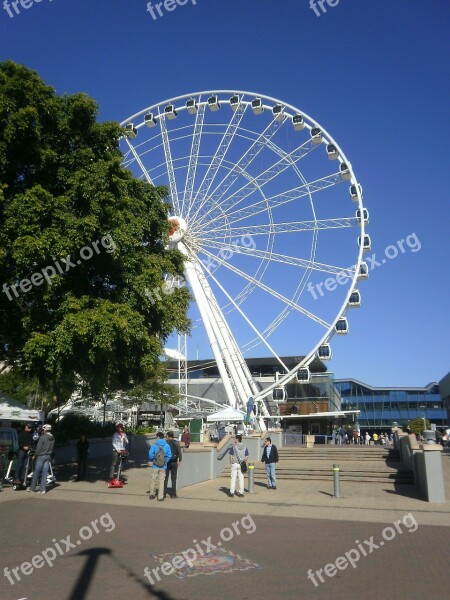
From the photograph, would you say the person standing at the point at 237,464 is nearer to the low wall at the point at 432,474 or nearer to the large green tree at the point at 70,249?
the large green tree at the point at 70,249

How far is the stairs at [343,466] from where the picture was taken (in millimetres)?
17844

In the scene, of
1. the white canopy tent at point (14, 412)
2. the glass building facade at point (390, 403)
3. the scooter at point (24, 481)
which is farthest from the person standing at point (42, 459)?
the glass building facade at point (390, 403)

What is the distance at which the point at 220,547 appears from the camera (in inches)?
323

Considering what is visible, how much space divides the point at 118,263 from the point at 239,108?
1908 centimetres

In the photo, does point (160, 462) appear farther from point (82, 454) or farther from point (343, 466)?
point (343, 466)

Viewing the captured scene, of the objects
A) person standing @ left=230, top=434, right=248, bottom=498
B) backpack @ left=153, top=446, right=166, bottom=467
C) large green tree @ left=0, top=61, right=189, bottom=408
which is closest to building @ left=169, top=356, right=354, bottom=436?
large green tree @ left=0, top=61, right=189, bottom=408

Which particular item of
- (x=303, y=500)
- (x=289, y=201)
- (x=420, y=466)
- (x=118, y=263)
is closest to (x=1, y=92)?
(x=118, y=263)

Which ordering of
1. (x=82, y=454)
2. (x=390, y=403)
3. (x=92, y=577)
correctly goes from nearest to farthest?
(x=92, y=577)
(x=82, y=454)
(x=390, y=403)

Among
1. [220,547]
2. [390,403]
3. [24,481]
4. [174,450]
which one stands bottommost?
[220,547]

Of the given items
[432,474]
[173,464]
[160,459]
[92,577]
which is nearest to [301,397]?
[173,464]

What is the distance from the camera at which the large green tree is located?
47.3 feet

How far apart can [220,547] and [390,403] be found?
3881 inches

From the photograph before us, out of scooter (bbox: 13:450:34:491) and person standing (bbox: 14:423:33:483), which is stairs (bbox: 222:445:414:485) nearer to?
scooter (bbox: 13:450:34:491)

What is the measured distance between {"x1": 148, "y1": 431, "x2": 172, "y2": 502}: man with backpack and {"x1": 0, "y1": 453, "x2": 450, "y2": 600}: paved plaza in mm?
359
